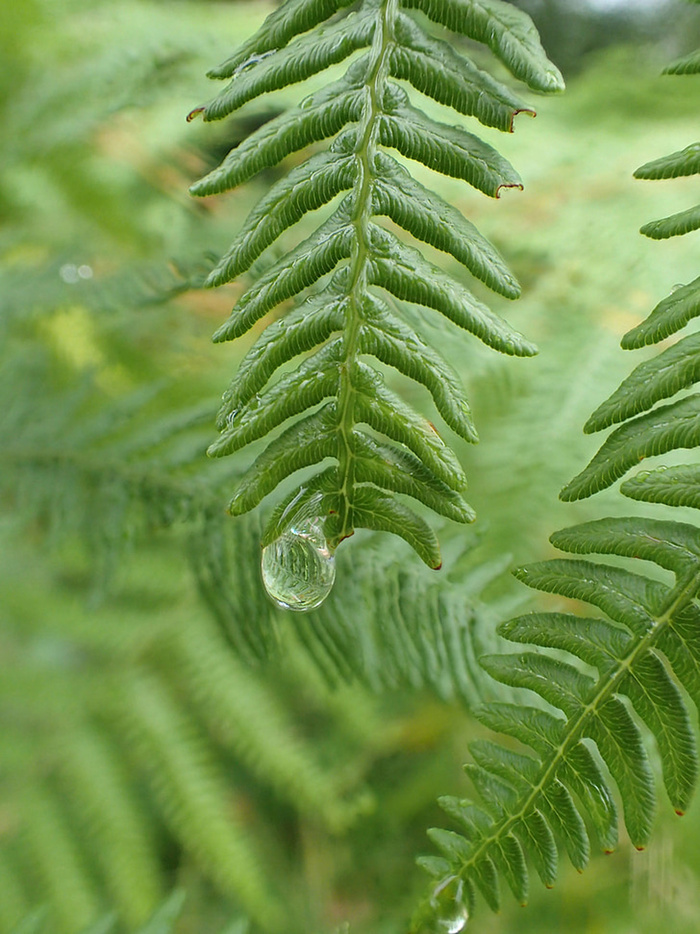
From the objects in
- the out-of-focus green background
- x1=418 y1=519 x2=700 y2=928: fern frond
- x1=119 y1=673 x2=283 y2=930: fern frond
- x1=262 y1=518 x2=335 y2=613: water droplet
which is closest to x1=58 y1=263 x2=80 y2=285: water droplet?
the out-of-focus green background

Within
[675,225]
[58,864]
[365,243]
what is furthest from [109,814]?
[675,225]

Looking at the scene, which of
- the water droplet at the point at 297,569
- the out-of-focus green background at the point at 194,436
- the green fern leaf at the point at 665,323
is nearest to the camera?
the green fern leaf at the point at 665,323

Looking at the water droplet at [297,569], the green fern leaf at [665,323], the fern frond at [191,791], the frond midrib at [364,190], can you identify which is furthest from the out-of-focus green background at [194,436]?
the green fern leaf at [665,323]

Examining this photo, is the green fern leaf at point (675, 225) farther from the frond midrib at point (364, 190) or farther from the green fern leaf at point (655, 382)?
the frond midrib at point (364, 190)

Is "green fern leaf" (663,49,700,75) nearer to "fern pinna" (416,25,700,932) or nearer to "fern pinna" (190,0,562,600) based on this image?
"fern pinna" (416,25,700,932)

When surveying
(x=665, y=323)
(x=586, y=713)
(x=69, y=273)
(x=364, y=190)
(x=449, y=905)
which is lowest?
(x=449, y=905)

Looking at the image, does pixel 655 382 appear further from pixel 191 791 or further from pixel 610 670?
pixel 191 791
